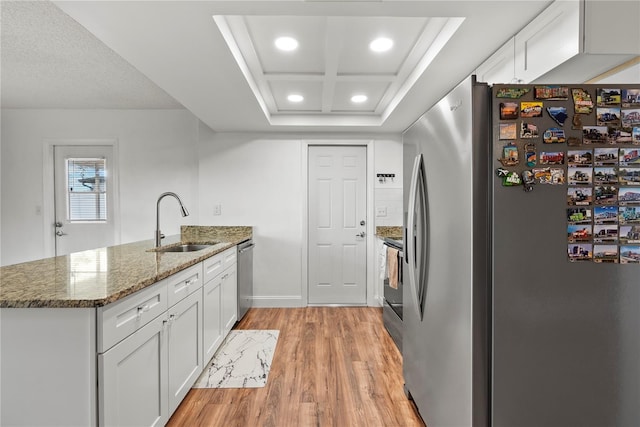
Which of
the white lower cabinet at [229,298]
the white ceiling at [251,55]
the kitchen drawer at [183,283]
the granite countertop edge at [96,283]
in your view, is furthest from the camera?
the white lower cabinet at [229,298]

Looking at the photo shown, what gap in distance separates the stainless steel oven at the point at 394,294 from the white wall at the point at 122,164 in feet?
8.43

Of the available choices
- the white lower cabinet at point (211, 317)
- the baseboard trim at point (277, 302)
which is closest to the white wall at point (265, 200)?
the baseboard trim at point (277, 302)

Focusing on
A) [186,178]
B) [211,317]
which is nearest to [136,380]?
[211,317]

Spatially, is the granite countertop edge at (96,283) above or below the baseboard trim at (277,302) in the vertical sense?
above

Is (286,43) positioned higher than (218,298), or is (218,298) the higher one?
(286,43)

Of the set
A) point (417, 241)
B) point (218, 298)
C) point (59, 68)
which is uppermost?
point (59, 68)

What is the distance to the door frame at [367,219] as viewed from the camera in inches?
165

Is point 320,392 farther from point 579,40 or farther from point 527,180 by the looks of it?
point 579,40

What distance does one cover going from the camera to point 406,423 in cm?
186

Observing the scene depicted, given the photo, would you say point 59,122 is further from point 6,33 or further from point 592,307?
point 592,307

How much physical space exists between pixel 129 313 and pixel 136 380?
1.03 feet

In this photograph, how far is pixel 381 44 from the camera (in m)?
2.31

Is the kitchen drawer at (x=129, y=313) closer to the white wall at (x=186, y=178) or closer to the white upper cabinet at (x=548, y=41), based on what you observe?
the white upper cabinet at (x=548, y=41)

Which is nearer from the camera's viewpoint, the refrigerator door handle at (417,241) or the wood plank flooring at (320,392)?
the refrigerator door handle at (417,241)
